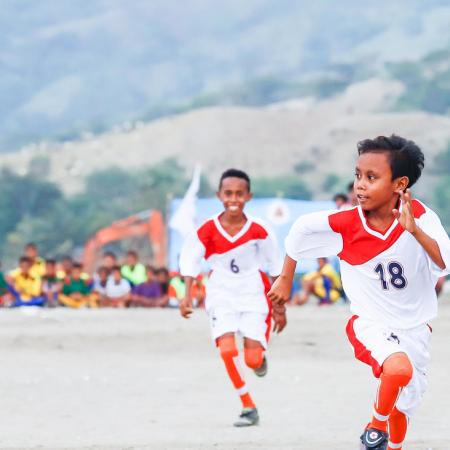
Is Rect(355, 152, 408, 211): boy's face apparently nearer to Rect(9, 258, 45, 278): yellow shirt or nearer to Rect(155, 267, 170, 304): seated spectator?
Rect(155, 267, 170, 304): seated spectator

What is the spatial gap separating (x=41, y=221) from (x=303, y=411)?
83.4 meters

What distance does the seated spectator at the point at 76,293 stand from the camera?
21469mm

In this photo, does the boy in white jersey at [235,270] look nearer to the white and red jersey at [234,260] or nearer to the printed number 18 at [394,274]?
the white and red jersey at [234,260]

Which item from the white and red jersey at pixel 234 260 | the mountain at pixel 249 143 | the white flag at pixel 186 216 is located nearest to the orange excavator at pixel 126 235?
the white flag at pixel 186 216

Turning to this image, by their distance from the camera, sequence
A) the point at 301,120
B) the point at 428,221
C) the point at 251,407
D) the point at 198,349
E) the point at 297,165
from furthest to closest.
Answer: the point at 301,120
the point at 297,165
the point at 198,349
the point at 251,407
the point at 428,221

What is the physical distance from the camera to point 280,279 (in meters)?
7.18

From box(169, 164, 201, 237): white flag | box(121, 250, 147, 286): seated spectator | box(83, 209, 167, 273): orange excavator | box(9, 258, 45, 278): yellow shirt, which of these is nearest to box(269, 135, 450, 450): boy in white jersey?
box(9, 258, 45, 278): yellow shirt

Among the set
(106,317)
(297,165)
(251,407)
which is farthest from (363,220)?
(297,165)

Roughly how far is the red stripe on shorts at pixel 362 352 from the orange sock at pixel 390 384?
2.7 inches

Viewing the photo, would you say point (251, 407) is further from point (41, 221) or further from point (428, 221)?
point (41, 221)

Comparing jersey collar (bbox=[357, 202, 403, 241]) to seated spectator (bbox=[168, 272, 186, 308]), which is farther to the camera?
seated spectator (bbox=[168, 272, 186, 308])

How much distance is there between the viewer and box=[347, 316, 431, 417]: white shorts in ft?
23.1

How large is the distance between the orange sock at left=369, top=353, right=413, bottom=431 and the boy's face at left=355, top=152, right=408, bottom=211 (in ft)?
2.45

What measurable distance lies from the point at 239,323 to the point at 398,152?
13.5 ft
